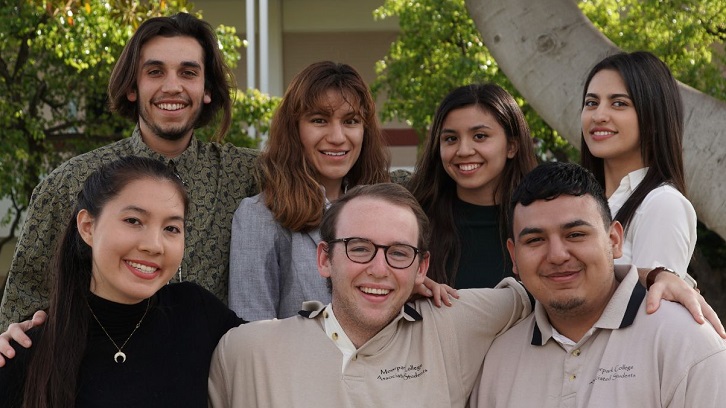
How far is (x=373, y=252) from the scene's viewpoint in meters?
3.50

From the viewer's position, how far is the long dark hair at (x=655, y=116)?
4.20 metres

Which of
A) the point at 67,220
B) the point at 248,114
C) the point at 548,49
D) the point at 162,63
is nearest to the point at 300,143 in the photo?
the point at 162,63

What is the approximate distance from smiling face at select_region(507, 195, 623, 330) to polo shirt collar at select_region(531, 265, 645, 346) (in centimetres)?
5

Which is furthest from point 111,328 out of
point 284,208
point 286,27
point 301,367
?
point 286,27

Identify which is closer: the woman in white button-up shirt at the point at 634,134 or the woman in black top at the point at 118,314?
the woman in black top at the point at 118,314

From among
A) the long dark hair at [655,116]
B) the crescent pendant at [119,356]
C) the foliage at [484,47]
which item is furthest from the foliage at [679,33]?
the crescent pendant at [119,356]

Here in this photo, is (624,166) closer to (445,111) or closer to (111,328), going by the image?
(445,111)

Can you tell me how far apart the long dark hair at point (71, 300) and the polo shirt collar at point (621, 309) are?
1.32 m

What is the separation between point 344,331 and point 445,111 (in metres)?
1.53

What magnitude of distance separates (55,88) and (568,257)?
33.4 ft

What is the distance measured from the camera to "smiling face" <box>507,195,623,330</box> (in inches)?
134

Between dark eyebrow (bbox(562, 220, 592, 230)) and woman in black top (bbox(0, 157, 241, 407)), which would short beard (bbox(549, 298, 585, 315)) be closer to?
dark eyebrow (bbox(562, 220, 592, 230))

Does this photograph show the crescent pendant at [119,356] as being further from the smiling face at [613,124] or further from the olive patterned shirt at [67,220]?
the smiling face at [613,124]

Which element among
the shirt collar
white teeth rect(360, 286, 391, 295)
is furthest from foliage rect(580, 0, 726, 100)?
white teeth rect(360, 286, 391, 295)
